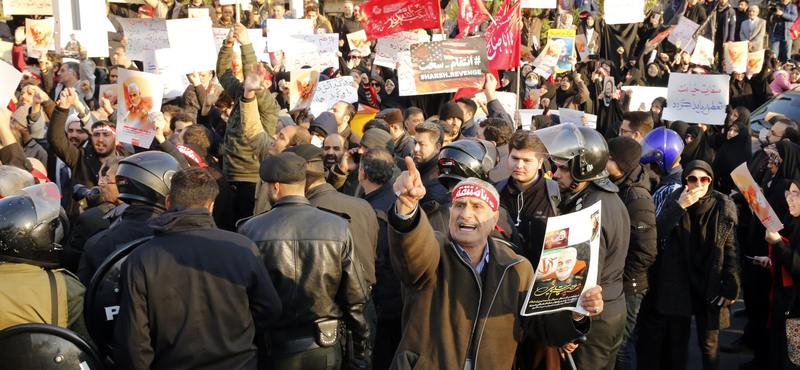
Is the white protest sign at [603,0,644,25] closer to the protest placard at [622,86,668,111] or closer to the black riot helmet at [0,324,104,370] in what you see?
the protest placard at [622,86,668,111]

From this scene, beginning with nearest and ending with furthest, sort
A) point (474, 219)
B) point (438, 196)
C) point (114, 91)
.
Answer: point (474, 219) < point (438, 196) < point (114, 91)


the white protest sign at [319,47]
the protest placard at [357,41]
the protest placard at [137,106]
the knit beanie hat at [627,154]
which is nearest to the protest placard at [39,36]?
the white protest sign at [319,47]

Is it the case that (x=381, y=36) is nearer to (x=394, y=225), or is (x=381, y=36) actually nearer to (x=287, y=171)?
(x=287, y=171)

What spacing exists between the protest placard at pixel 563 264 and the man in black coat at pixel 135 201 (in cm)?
226

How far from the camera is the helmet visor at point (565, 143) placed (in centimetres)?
456

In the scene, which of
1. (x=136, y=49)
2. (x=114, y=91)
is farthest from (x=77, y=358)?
(x=136, y=49)

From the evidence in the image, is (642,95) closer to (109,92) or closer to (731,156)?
(731,156)

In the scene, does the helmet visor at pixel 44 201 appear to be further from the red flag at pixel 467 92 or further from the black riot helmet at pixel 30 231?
the red flag at pixel 467 92

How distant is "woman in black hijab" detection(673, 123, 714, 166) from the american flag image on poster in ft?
9.53

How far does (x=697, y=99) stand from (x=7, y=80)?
9189 mm

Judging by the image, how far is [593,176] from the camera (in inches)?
181

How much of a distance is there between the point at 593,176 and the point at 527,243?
0.60 m

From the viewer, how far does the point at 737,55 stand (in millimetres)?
14000

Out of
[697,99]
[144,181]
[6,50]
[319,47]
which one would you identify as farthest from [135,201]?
[6,50]
